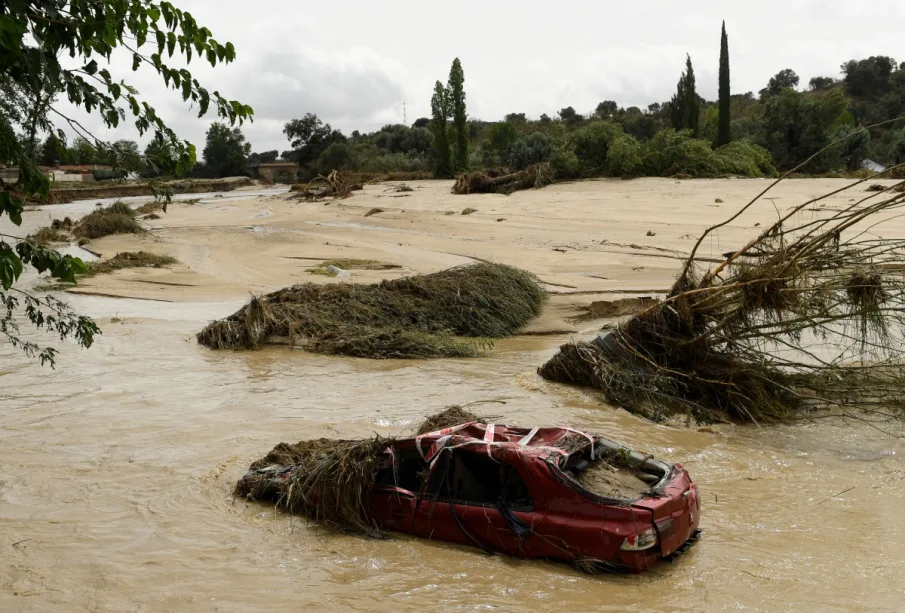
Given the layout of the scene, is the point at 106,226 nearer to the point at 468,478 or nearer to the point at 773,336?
the point at 773,336

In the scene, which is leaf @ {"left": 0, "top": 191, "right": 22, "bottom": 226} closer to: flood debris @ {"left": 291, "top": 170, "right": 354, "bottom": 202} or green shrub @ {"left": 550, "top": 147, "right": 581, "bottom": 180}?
green shrub @ {"left": 550, "top": 147, "right": 581, "bottom": 180}

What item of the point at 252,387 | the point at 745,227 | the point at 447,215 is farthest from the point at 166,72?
the point at 447,215

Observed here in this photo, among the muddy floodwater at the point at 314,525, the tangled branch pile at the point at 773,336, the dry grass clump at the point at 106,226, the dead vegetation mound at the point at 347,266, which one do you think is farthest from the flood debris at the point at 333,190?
the tangled branch pile at the point at 773,336

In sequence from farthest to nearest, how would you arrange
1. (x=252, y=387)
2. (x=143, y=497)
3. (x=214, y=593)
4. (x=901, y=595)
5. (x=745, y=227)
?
1. (x=745, y=227)
2. (x=252, y=387)
3. (x=143, y=497)
4. (x=214, y=593)
5. (x=901, y=595)

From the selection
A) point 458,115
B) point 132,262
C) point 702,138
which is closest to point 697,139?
point 702,138

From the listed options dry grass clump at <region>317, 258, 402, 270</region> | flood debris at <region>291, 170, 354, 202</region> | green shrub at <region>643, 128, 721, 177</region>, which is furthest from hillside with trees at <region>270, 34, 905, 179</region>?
dry grass clump at <region>317, 258, 402, 270</region>

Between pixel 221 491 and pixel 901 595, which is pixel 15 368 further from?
pixel 901 595

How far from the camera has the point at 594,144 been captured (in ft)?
128

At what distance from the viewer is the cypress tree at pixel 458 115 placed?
53.7 m

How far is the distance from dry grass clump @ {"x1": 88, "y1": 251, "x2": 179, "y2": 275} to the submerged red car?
20816mm

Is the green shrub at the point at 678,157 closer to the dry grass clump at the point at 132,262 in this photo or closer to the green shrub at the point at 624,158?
the green shrub at the point at 624,158

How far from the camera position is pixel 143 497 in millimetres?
8914

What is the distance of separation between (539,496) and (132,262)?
23.1 m

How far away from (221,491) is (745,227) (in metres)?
18.3
